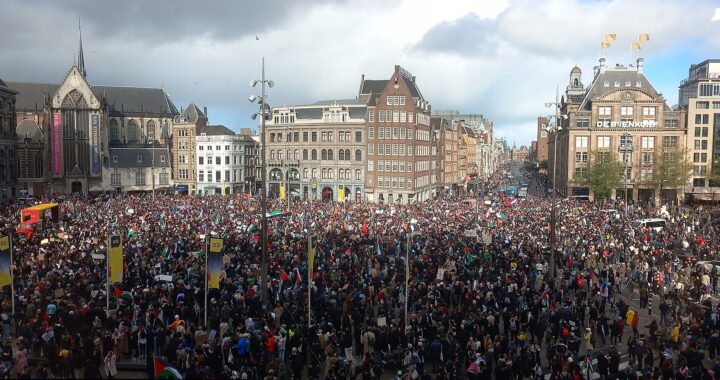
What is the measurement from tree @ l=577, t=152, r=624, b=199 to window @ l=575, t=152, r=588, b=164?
20.3 feet

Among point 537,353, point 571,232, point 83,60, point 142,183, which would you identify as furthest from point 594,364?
point 83,60

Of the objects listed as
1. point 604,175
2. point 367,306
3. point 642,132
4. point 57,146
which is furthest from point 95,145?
point 642,132

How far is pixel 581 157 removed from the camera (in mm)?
80312

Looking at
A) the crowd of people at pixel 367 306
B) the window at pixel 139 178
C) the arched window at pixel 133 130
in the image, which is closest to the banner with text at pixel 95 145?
the window at pixel 139 178

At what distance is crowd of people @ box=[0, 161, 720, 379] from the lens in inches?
650

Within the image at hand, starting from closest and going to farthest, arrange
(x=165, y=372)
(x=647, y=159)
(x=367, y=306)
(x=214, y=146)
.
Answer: (x=165, y=372), (x=367, y=306), (x=647, y=159), (x=214, y=146)

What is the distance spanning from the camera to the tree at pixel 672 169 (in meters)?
69.2

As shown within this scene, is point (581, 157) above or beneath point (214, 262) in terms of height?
above

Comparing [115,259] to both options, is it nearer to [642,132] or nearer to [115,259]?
[115,259]

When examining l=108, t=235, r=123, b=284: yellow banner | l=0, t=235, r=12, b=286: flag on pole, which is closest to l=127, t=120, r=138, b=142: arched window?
l=0, t=235, r=12, b=286: flag on pole

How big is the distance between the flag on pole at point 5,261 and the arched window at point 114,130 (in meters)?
86.3

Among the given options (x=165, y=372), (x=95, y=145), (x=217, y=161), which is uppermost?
(x=95, y=145)

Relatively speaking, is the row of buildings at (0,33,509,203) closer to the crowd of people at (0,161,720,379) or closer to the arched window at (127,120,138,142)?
the arched window at (127,120,138,142)

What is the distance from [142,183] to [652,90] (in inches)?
3226
